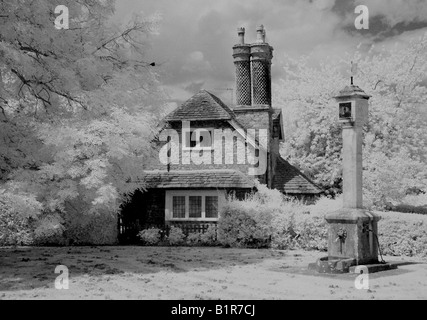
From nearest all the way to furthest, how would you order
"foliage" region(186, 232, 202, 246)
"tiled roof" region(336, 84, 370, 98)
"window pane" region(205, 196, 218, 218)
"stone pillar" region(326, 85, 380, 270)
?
"stone pillar" region(326, 85, 380, 270) < "tiled roof" region(336, 84, 370, 98) < "foliage" region(186, 232, 202, 246) < "window pane" region(205, 196, 218, 218)

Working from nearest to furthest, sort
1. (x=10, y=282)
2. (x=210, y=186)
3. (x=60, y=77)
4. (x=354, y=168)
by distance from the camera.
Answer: (x=10, y=282)
(x=354, y=168)
(x=60, y=77)
(x=210, y=186)

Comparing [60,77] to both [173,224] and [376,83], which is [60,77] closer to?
[173,224]

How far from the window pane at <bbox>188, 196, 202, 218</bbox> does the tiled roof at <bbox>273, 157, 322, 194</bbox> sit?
5.41 meters

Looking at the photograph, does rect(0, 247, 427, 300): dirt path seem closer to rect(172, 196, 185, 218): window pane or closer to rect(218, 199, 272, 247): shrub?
rect(218, 199, 272, 247): shrub

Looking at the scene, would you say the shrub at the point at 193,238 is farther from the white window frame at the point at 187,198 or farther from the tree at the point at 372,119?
the tree at the point at 372,119

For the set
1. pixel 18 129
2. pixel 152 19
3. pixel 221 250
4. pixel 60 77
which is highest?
pixel 152 19

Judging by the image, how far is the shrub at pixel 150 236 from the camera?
23.9 meters

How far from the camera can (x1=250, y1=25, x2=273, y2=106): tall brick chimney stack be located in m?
29.4

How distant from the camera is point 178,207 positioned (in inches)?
1008

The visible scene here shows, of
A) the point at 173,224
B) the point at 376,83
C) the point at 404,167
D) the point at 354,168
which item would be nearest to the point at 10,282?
the point at 354,168

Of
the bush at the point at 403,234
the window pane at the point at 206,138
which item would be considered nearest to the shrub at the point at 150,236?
the window pane at the point at 206,138

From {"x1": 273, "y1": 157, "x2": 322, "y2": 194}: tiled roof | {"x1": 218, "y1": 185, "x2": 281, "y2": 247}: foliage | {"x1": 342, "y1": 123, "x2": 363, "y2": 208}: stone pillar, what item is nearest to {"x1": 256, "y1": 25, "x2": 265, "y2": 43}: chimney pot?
{"x1": 273, "y1": 157, "x2": 322, "y2": 194}: tiled roof

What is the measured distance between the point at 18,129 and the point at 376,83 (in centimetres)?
2472
